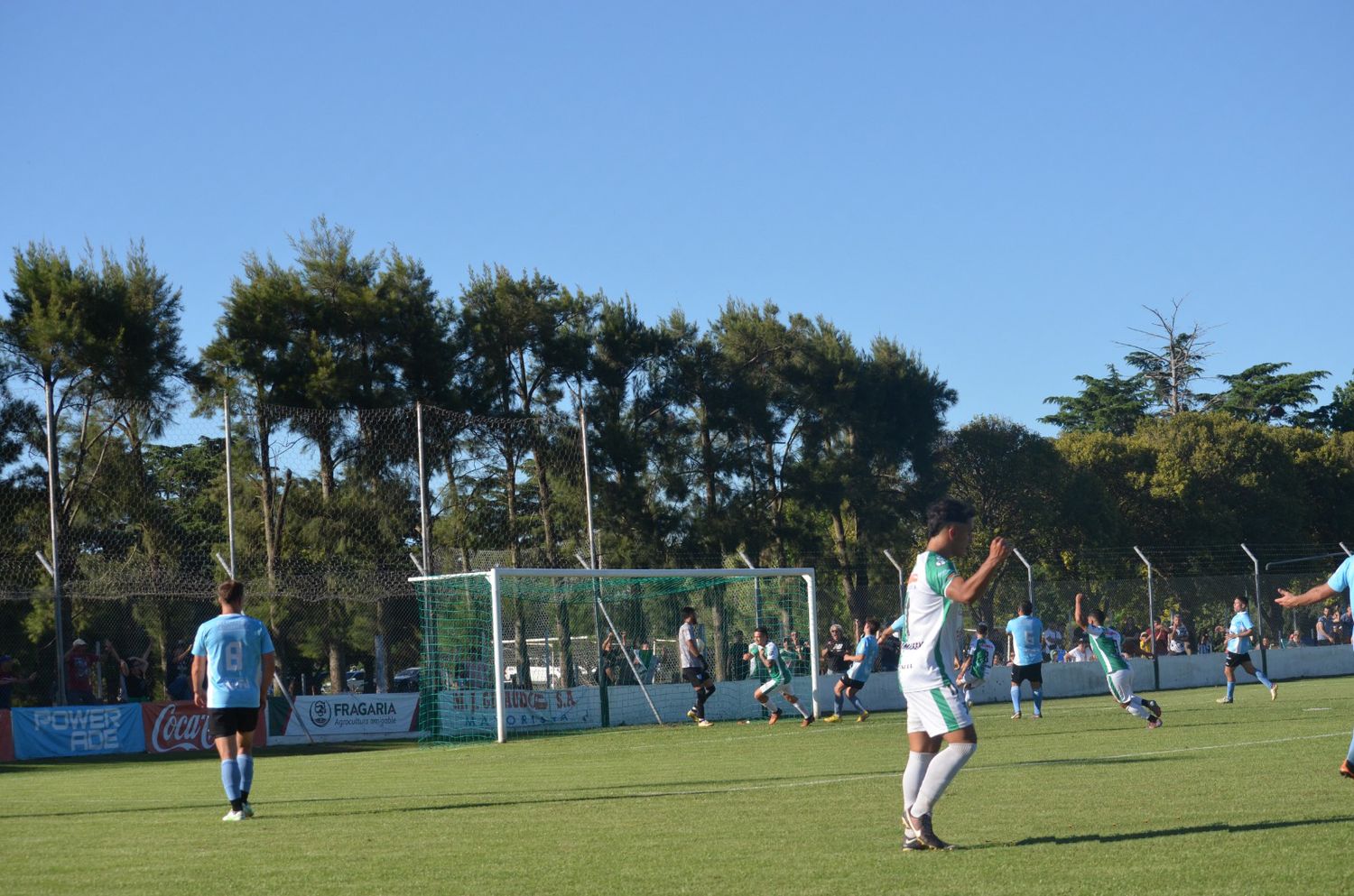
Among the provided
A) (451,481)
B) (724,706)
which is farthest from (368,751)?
(451,481)

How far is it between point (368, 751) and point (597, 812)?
13.4 meters

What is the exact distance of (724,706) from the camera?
2806 cm

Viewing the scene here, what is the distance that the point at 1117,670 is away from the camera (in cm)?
1997

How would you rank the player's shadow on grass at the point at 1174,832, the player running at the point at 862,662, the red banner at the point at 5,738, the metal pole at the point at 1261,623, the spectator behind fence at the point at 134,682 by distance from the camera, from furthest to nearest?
the metal pole at the point at 1261,623, the spectator behind fence at the point at 134,682, the player running at the point at 862,662, the red banner at the point at 5,738, the player's shadow on grass at the point at 1174,832

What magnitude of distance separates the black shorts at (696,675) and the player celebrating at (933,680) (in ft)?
53.7

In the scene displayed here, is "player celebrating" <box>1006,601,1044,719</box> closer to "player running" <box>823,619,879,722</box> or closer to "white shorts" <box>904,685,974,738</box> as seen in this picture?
"player running" <box>823,619,879,722</box>

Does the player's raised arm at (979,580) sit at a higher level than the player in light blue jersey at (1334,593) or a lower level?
higher

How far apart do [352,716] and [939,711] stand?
20.5 metres

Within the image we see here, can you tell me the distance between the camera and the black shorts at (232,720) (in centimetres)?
1066

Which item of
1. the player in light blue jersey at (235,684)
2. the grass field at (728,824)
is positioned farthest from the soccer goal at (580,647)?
the player in light blue jersey at (235,684)

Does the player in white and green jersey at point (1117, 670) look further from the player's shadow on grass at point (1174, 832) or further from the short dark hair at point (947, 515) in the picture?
the short dark hair at point (947, 515)

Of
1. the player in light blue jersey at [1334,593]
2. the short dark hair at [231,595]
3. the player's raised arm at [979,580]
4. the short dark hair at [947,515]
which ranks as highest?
the short dark hair at [947,515]

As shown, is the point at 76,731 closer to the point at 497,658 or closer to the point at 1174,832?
the point at 497,658

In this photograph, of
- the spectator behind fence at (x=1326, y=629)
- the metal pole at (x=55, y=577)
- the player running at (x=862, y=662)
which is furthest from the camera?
the spectator behind fence at (x=1326, y=629)
